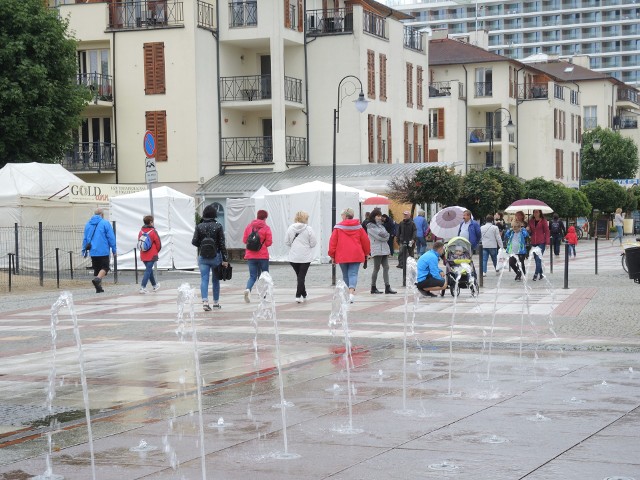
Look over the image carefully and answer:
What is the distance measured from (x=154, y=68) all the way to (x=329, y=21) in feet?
28.6

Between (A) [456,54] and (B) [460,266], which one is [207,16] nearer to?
(B) [460,266]

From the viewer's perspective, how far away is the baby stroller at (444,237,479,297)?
2060cm

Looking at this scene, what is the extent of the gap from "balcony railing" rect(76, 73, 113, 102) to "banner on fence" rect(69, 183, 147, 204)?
40.3 ft

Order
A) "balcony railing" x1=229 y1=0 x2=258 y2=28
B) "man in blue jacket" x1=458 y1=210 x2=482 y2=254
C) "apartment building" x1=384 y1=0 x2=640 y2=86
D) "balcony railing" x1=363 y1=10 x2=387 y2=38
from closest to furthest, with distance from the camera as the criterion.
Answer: "man in blue jacket" x1=458 y1=210 x2=482 y2=254 → "balcony railing" x1=229 y1=0 x2=258 y2=28 → "balcony railing" x1=363 y1=10 x2=387 y2=38 → "apartment building" x1=384 y1=0 x2=640 y2=86

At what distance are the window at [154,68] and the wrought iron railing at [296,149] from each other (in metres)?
6.11

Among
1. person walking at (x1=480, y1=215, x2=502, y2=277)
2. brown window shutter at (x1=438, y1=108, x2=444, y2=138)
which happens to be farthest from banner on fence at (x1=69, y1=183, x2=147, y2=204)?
brown window shutter at (x1=438, y1=108, x2=444, y2=138)

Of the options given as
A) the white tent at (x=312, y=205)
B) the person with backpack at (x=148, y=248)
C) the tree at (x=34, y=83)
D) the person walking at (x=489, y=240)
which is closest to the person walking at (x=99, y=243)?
the person with backpack at (x=148, y=248)

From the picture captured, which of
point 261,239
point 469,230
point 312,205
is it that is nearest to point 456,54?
point 312,205

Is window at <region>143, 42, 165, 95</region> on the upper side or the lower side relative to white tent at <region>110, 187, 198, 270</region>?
upper

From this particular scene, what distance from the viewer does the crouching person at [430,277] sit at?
2036cm

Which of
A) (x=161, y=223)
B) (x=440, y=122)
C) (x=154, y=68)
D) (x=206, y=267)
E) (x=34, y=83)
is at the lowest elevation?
(x=206, y=267)

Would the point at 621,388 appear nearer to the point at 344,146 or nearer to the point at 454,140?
the point at 344,146

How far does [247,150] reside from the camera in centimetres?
4759

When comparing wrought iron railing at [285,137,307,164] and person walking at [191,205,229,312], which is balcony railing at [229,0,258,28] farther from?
person walking at [191,205,229,312]
